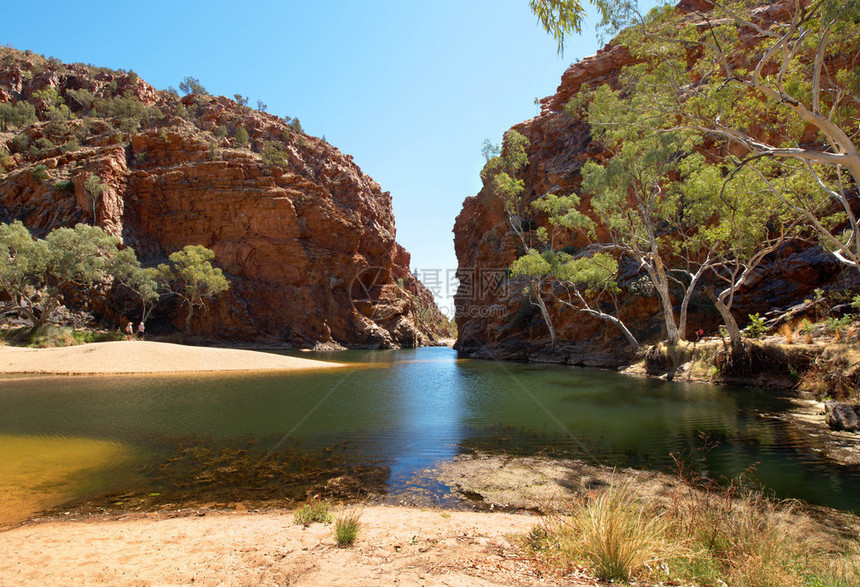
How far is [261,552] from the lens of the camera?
12.4 ft

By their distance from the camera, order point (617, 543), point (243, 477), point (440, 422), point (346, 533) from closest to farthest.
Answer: point (617, 543) → point (346, 533) → point (243, 477) → point (440, 422)

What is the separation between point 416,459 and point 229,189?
182 feet

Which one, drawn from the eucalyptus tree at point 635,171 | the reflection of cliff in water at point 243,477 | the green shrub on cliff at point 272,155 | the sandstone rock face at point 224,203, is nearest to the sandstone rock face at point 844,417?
the reflection of cliff in water at point 243,477

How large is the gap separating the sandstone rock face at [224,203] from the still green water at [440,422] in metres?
36.4

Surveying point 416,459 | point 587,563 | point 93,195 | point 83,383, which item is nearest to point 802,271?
point 416,459

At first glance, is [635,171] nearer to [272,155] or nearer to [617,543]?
[617,543]

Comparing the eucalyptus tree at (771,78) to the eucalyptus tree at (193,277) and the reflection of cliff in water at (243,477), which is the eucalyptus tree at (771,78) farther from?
the eucalyptus tree at (193,277)

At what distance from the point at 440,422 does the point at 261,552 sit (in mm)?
7789

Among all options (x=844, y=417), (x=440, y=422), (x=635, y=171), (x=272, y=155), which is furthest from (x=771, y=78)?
(x=272, y=155)

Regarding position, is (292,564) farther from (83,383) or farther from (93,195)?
(93,195)

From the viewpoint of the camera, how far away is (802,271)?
21953mm

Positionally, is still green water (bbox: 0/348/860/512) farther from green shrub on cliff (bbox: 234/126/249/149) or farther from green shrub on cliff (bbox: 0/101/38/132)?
green shrub on cliff (bbox: 0/101/38/132)

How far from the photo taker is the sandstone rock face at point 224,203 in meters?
47.2

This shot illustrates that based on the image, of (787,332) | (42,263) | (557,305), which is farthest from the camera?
(557,305)
